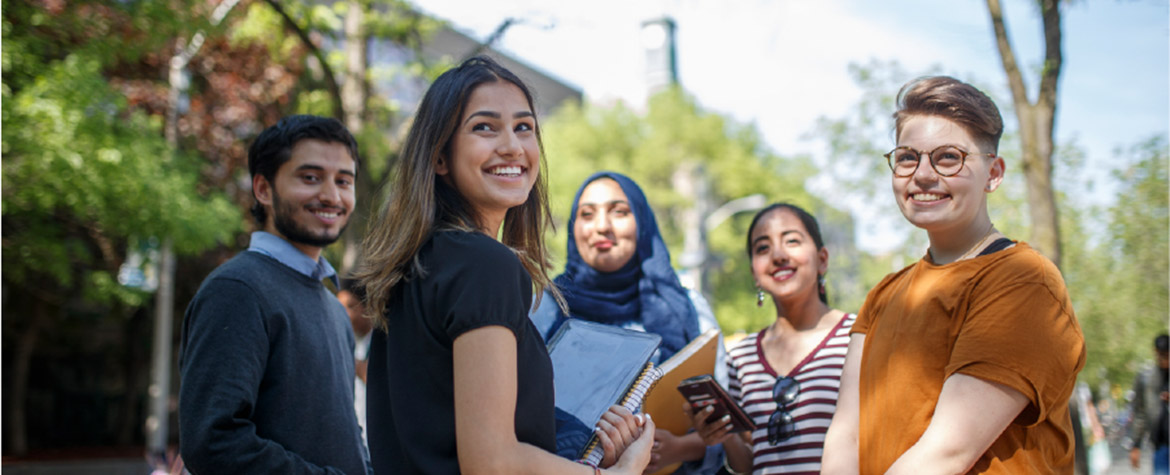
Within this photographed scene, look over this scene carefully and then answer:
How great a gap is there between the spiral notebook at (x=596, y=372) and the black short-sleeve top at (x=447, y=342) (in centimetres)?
15

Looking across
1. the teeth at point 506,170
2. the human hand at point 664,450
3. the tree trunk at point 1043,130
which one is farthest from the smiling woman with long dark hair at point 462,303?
the tree trunk at point 1043,130

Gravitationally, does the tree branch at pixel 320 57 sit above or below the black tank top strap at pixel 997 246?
above

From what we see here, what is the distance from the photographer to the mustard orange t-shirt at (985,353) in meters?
1.95

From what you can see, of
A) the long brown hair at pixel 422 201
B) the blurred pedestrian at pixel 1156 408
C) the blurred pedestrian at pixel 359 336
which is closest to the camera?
the long brown hair at pixel 422 201

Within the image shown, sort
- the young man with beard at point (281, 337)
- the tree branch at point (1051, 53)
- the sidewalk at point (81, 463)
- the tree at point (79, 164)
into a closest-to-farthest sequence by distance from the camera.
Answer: the young man with beard at point (281, 337)
the tree branch at point (1051, 53)
the tree at point (79, 164)
the sidewalk at point (81, 463)

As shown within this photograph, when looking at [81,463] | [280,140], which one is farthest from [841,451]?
[81,463]

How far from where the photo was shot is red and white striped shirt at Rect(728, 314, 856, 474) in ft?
10.7

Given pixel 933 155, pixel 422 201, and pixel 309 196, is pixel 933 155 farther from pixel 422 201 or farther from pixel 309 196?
pixel 309 196

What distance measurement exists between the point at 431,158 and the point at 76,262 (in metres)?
14.3

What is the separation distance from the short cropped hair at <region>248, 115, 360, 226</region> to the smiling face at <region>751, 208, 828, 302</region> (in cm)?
177

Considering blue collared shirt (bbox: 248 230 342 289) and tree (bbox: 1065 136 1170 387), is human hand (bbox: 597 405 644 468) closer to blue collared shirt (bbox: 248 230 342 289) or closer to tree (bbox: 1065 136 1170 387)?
blue collared shirt (bbox: 248 230 342 289)

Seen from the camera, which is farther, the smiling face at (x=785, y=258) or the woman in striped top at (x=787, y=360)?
the smiling face at (x=785, y=258)

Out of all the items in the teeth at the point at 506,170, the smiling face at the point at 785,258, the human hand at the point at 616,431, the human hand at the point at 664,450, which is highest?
the teeth at the point at 506,170

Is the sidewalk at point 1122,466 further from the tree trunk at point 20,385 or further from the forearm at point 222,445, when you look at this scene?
→ the tree trunk at point 20,385
